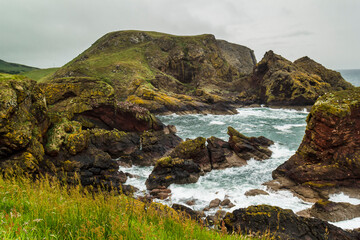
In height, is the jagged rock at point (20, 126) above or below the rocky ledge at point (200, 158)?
above

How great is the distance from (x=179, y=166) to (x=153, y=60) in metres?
93.6

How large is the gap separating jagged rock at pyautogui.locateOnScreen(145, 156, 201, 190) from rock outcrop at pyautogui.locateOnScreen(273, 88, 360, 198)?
7.90 m

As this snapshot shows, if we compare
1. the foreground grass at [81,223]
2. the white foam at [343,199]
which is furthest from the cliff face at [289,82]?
the foreground grass at [81,223]

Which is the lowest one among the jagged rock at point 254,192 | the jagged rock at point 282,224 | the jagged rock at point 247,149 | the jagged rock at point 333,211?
the jagged rock at point 254,192

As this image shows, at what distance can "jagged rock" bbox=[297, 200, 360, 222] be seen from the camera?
35.8 ft

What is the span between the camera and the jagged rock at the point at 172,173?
16047 millimetres

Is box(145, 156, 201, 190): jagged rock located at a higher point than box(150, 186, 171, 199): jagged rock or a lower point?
higher

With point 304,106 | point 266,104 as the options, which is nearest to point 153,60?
point 266,104

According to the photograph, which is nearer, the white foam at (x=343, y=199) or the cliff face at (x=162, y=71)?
the white foam at (x=343, y=199)

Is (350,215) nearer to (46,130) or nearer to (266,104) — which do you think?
(46,130)

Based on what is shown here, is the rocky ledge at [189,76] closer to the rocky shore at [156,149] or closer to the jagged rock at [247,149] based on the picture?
the rocky shore at [156,149]

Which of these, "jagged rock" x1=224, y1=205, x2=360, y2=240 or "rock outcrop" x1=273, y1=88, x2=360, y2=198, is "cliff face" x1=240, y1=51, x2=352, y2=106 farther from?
"jagged rock" x1=224, y1=205, x2=360, y2=240

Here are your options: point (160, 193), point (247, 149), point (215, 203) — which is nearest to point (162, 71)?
point (247, 149)

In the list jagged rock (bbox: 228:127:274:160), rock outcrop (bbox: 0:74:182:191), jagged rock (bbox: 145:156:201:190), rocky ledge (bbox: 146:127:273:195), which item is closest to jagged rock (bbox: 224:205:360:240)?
rock outcrop (bbox: 0:74:182:191)
